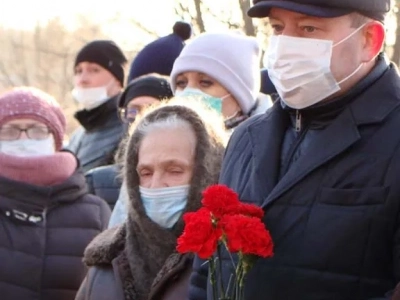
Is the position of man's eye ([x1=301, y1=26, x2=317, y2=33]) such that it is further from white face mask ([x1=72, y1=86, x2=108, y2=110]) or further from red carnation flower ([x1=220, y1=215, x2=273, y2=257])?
white face mask ([x1=72, y1=86, x2=108, y2=110])

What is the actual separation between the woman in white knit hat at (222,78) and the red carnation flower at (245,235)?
192cm

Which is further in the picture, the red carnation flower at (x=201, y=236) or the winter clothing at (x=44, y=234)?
the winter clothing at (x=44, y=234)

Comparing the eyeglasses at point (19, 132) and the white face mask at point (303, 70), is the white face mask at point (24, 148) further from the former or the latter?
the white face mask at point (303, 70)

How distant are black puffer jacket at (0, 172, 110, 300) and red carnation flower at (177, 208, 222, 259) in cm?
169

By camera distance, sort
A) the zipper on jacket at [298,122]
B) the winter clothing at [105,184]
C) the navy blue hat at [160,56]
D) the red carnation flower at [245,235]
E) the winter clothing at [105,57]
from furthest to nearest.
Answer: the winter clothing at [105,57]
the navy blue hat at [160,56]
the winter clothing at [105,184]
the zipper on jacket at [298,122]
the red carnation flower at [245,235]

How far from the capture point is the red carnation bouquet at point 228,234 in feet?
8.70

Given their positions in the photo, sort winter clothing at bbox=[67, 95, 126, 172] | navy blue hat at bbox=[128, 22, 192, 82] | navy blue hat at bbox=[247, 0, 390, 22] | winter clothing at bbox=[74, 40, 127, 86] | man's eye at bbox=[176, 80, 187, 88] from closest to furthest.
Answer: navy blue hat at bbox=[247, 0, 390, 22]
man's eye at bbox=[176, 80, 187, 88]
winter clothing at bbox=[67, 95, 126, 172]
navy blue hat at bbox=[128, 22, 192, 82]
winter clothing at bbox=[74, 40, 127, 86]

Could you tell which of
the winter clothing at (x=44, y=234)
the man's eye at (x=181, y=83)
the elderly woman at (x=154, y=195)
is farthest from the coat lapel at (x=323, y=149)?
the man's eye at (x=181, y=83)

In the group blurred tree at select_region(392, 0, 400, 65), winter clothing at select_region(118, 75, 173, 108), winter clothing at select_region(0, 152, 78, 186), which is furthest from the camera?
blurred tree at select_region(392, 0, 400, 65)

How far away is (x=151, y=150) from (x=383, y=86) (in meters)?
1.09

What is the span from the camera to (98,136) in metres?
6.12

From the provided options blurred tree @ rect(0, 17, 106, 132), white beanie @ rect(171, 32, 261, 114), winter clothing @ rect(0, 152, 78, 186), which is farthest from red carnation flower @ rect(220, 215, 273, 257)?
blurred tree @ rect(0, 17, 106, 132)

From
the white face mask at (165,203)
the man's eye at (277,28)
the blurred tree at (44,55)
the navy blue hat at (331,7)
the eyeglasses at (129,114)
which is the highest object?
the navy blue hat at (331,7)

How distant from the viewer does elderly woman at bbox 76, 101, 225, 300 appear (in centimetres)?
364
